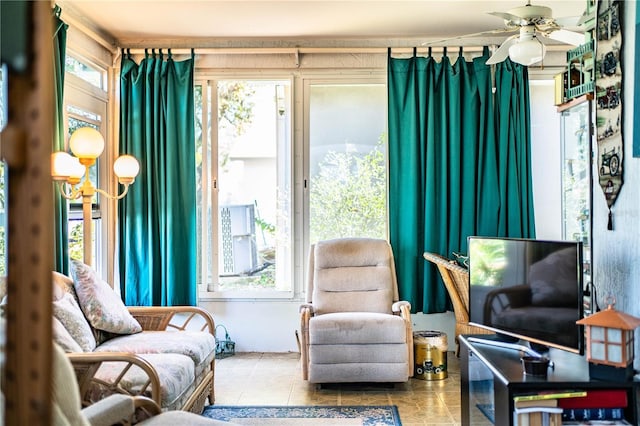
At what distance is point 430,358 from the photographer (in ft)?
14.2

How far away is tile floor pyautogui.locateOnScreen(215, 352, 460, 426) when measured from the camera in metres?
3.66

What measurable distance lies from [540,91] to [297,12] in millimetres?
2237

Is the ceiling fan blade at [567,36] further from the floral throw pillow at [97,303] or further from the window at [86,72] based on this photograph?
the window at [86,72]

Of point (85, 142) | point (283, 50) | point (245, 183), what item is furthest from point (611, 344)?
point (283, 50)

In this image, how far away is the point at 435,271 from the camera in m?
4.97

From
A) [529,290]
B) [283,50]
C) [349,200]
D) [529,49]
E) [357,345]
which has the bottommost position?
[357,345]

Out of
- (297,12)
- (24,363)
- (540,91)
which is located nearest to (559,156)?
(540,91)

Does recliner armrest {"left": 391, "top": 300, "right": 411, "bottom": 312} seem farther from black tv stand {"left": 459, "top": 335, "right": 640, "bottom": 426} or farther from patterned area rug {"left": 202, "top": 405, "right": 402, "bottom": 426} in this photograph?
black tv stand {"left": 459, "top": 335, "right": 640, "bottom": 426}

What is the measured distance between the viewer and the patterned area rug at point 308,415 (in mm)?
3420

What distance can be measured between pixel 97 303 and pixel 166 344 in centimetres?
45

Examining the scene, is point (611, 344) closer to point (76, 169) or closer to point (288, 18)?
point (76, 169)

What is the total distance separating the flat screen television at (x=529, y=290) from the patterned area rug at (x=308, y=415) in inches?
31.9

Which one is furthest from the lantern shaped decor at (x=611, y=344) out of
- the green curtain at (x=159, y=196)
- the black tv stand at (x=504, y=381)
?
the green curtain at (x=159, y=196)

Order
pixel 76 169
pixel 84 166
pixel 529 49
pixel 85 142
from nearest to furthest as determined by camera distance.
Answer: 1. pixel 529 49
2. pixel 76 169
3. pixel 85 142
4. pixel 84 166
